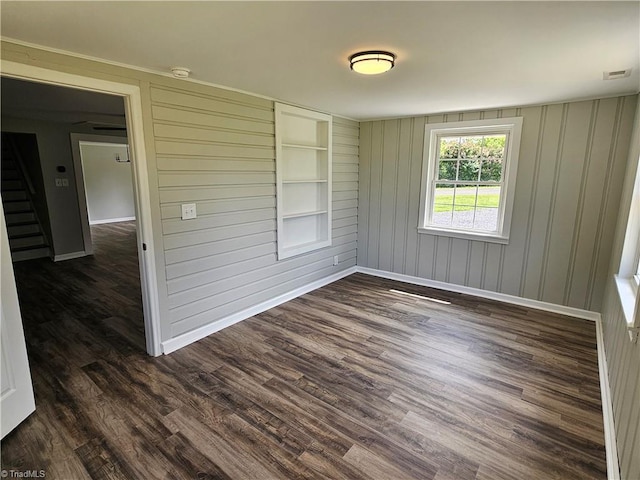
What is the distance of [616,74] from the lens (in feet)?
8.13

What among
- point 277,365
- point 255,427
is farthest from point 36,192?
point 255,427

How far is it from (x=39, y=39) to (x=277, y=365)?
8.90 ft

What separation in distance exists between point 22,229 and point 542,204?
8288 mm

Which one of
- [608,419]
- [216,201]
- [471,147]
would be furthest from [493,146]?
[216,201]

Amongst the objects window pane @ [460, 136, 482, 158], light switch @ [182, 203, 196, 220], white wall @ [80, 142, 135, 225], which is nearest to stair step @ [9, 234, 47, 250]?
white wall @ [80, 142, 135, 225]

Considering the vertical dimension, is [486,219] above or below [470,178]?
below

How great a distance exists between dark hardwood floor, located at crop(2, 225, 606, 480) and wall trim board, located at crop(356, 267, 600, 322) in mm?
146

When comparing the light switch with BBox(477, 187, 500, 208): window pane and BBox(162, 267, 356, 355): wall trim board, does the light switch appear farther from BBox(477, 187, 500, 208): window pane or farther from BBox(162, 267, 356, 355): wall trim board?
BBox(477, 187, 500, 208): window pane

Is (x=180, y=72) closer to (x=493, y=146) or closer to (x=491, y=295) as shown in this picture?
(x=493, y=146)

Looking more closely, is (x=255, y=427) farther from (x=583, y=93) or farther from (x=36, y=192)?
(x=36, y=192)

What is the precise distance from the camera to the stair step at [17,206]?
605 centimetres

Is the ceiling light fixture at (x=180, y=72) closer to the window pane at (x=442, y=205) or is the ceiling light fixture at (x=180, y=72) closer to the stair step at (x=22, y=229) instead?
the window pane at (x=442, y=205)

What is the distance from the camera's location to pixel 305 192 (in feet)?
14.4

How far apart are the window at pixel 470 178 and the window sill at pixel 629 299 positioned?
1478 mm
